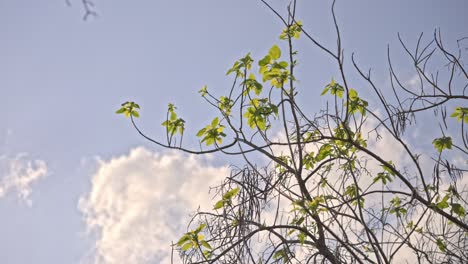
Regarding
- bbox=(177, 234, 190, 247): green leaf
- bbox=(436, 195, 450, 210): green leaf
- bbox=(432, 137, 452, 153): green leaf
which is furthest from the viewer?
bbox=(432, 137, 452, 153): green leaf

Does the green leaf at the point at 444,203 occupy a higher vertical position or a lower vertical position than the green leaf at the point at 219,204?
lower

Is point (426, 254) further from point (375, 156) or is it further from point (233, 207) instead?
point (233, 207)

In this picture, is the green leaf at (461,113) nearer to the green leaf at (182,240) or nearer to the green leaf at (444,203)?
the green leaf at (444,203)

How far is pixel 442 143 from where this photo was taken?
257 cm

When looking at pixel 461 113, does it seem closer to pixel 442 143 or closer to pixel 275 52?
pixel 442 143

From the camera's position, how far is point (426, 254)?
8.06ft

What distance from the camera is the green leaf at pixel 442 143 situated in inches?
100

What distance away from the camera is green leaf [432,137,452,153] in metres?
2.55

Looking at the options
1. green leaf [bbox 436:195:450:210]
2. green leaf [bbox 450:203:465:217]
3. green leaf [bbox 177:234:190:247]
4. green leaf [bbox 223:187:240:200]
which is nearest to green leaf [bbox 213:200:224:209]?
green leaf [bbox 223:187:240:200]

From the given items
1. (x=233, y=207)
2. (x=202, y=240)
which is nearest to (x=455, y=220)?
(x=233, y=207)

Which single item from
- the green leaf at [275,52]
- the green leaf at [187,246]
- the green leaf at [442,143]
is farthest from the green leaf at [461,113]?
the green leaf at [187,246]

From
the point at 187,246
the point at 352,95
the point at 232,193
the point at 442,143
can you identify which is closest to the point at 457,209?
the point at 442,143

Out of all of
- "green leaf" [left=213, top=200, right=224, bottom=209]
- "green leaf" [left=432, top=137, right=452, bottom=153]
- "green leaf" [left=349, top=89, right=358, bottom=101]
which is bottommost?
"green leaf" [left=213, top=200, right=224, bottom=209]

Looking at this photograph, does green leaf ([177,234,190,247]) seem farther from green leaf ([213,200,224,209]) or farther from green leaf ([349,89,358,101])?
green leaf ([349,89,358,101])
